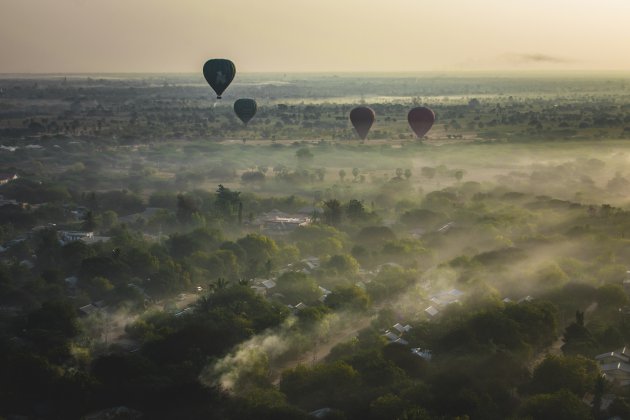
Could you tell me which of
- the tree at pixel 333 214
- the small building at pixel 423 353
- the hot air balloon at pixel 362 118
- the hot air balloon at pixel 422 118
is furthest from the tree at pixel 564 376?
the hot air balloon at pixel 422 118

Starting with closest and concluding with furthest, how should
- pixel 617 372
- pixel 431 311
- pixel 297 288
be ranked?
1. pixel 617 372
2. pixel 431 311
3. pixel 297 288

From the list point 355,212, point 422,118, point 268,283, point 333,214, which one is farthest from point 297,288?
point 422,118

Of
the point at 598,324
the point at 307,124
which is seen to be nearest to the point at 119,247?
the point at 598,324

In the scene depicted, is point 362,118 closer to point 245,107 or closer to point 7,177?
point 245,107

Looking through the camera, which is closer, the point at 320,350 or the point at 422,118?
the point at 320,350

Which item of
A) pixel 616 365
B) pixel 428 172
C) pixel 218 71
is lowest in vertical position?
pixel 428 172

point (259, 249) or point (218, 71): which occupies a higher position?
point (218, 71)

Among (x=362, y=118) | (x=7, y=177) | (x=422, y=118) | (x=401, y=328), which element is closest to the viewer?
(x=401, y=328)
